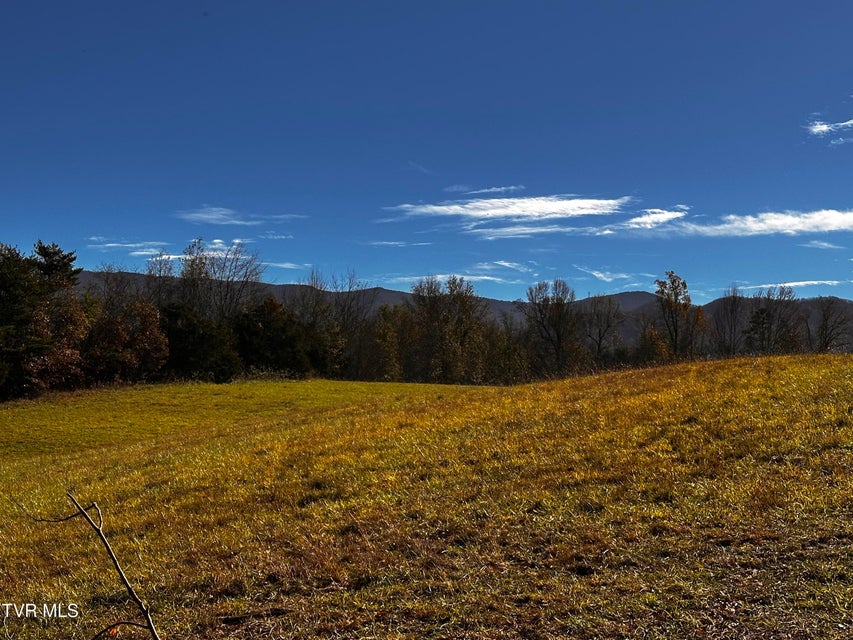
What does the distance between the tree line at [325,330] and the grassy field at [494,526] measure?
1344cm

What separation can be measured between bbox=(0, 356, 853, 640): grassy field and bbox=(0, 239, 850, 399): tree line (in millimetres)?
13437

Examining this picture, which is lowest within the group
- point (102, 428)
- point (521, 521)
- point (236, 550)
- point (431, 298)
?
point (102, 428)

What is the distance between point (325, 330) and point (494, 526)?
160 feet

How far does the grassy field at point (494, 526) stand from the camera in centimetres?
466

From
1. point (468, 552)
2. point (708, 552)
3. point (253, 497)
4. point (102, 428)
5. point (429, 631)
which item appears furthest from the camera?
point (102, 428)

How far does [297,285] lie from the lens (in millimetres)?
70000

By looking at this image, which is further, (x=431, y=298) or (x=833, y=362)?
(x=431, y=298)

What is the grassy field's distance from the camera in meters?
4.66

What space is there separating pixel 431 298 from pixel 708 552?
5889 cm

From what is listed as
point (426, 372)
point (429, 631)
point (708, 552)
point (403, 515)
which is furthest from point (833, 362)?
point (426, 372)

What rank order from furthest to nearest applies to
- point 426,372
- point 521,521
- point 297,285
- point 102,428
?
1. point 297,285
2. point 426,372
3. point 102,428
4. point 521,521

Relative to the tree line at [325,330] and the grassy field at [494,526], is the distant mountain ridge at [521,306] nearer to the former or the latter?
the tree line at [325,330]

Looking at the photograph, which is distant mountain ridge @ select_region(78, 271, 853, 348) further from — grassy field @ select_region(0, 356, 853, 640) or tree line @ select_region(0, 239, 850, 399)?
grassy field @ select_region(0, 356, 853, 640)

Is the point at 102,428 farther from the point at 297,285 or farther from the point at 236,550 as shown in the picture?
the point at 297,285
